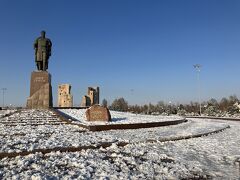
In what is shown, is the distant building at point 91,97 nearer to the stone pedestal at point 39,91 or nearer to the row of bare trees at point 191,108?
the row of bare trees at point 191,108

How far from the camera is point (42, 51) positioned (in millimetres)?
25438

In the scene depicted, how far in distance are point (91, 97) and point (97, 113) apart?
105ft

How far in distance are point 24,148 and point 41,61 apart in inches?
809

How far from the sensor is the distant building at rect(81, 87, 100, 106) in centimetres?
4387

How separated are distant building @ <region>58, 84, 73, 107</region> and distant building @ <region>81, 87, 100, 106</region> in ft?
6.86

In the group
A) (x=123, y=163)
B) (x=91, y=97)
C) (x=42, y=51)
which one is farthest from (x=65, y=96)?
(x=123, y=163)

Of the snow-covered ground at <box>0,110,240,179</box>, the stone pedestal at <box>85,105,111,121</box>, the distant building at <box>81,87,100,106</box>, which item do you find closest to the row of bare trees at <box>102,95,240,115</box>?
the distant building at <box>81,87,100,106</box>

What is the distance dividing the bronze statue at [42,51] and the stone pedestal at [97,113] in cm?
1253

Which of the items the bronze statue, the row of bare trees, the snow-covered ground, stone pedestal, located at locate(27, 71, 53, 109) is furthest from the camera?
the row of bare trees

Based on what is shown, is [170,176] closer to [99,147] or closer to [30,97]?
[99,147]

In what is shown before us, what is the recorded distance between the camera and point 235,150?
7.04m

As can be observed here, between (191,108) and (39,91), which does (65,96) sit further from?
(191,108)

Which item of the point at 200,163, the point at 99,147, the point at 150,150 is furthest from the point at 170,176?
the point at 99,147

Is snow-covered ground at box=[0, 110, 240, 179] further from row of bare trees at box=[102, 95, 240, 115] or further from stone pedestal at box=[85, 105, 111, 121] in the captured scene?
row of bare trees at box=[102, 95, 240, 115]
